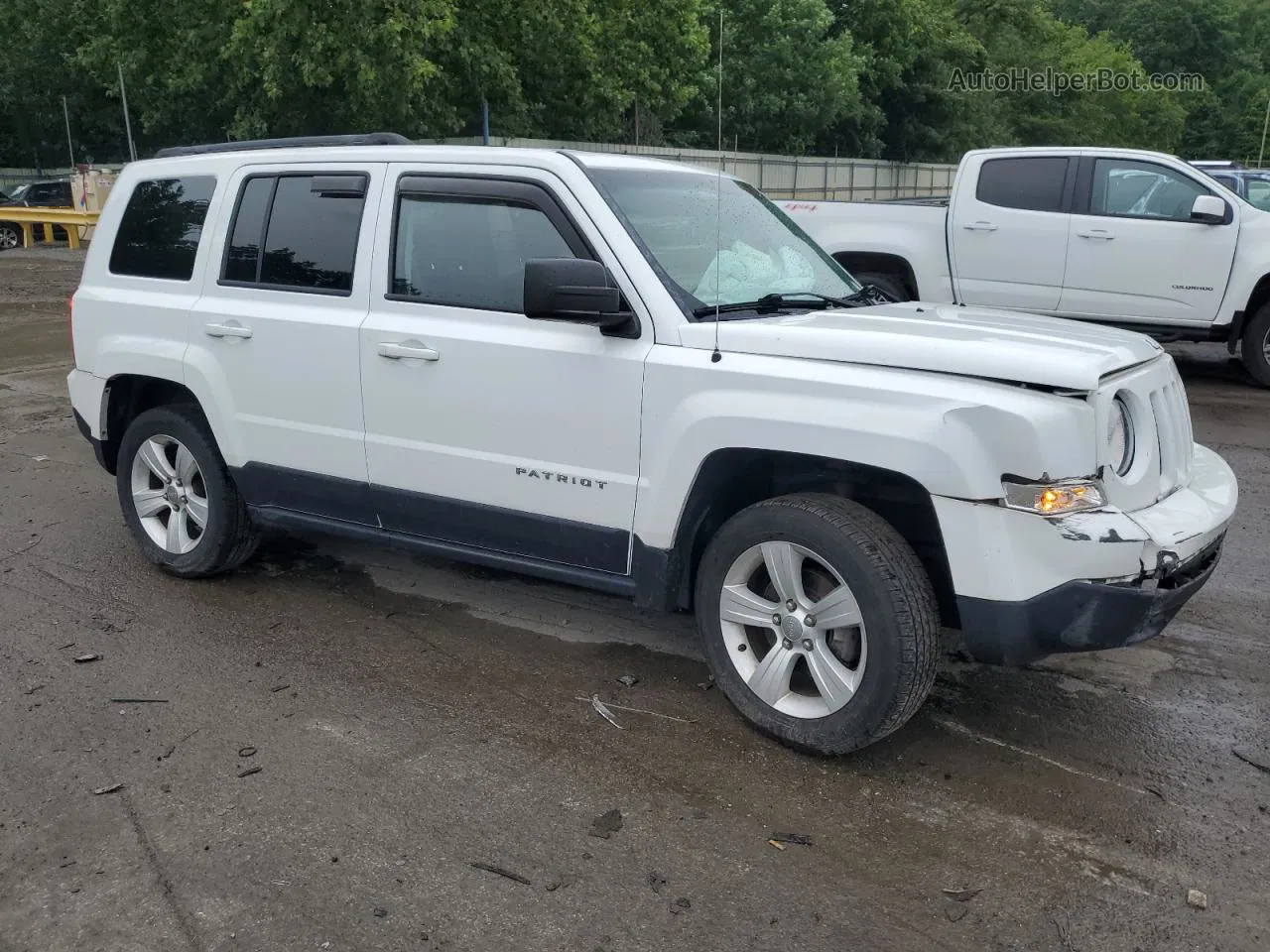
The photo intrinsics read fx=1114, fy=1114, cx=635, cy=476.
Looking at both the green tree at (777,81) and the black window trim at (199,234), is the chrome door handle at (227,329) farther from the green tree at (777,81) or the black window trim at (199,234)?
the green tree at (777,81)

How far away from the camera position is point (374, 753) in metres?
3.70

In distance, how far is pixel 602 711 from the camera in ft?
13.1

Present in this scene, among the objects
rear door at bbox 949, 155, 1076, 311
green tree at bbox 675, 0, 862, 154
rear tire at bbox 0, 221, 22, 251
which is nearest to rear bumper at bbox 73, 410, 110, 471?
rear door at bbox 949, 155, 1076, 311

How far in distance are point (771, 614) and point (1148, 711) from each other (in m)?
1.45

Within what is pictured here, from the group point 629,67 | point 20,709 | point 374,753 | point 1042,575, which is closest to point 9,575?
point 20,709

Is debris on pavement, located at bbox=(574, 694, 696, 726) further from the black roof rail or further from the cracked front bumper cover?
the black roof rail

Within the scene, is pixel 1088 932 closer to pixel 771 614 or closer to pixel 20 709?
pixel 771 614

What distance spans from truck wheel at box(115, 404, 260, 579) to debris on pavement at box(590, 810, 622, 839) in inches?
106

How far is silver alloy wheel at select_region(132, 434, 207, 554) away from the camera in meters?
5.28

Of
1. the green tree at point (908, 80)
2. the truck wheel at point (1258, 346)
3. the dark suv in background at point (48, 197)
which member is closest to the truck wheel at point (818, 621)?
the truck wheel at point (1258, 346)

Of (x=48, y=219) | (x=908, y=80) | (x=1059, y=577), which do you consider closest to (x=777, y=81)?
(x=908, y=80)

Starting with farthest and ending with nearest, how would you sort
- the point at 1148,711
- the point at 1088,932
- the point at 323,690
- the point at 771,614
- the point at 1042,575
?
the point at 323,690 → the point at 1148,711 → the point at 771,614 → the point at 1042,575 → the point at 1088,932

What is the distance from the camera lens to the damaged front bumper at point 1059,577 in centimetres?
316

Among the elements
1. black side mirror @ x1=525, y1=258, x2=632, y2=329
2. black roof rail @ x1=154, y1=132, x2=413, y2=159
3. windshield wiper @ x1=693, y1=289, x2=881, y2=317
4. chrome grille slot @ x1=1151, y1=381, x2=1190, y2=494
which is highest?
Answer: black roof rail @ x1=154, y1=132, x2=413, y2=159
